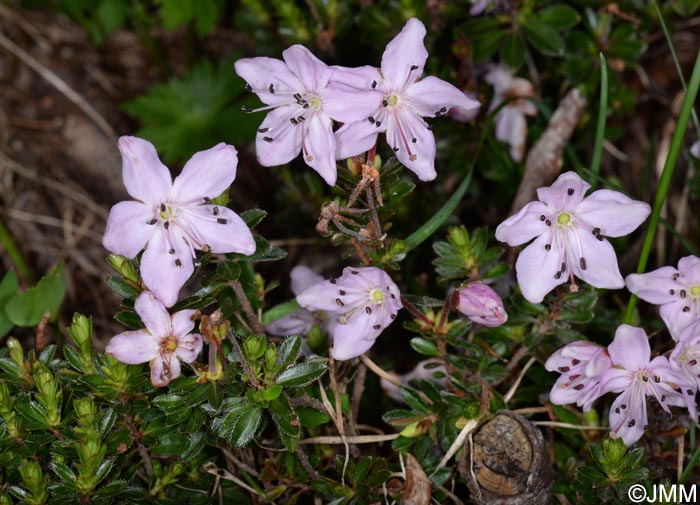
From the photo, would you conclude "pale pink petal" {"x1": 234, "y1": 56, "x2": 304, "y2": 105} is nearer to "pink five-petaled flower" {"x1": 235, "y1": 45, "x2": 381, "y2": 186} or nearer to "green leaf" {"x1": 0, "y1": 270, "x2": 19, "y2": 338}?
"pink five-petaled flower" {"x1": 235, "y1": 45, "x2": 381, "y2": 186}

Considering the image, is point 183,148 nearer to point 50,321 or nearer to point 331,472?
point 50,321

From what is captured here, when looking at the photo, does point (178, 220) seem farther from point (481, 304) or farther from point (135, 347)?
point (481, 304)

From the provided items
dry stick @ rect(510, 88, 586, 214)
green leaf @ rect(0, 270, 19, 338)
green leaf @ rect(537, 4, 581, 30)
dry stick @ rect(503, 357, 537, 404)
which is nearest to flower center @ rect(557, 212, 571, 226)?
dry stick @ rect(503, 357, 537, 404)

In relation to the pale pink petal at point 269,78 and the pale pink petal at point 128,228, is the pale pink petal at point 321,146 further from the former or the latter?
the pale pink petal at point 128,228

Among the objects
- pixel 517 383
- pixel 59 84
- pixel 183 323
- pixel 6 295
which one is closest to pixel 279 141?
pixel 183 323

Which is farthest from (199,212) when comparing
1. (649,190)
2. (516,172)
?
(649,190)
